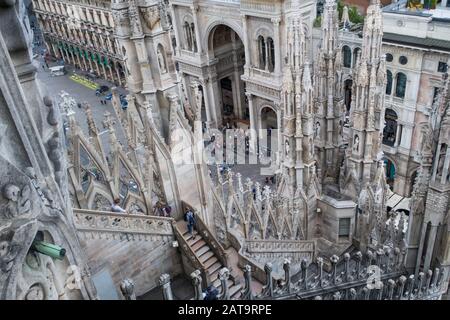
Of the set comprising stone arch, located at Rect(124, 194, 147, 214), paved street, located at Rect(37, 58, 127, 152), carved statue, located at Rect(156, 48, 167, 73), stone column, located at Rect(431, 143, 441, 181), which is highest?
carved statue, located at Rect(156, 48, 167, 73)

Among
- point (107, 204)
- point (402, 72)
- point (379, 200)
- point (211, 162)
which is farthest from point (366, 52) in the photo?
point (211, 162)

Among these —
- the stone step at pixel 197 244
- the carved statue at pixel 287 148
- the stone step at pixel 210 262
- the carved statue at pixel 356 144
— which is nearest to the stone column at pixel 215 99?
the carved statue at pixel 287 148

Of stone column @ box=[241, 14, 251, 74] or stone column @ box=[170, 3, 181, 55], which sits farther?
stone column @ box=[170, 3, 181, 55]

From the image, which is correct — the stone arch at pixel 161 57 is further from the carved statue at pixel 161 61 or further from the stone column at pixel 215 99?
the stone column at pixel 215 99

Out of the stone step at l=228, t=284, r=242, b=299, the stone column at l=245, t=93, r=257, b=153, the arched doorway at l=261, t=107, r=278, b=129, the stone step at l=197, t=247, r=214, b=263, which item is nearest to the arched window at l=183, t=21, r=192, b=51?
the stone column at l=245, t=93, r=257, b=153

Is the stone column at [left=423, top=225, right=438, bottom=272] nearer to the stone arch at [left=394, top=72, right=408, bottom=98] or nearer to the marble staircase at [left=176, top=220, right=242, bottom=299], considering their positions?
the marble staircase at [left=176, top=220, right=242, bottom=299]

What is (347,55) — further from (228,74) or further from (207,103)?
(207,103)
